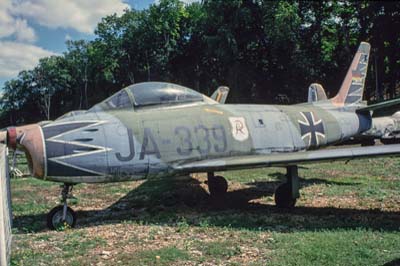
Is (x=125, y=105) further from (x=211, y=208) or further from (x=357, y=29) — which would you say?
(x=357, y=29)

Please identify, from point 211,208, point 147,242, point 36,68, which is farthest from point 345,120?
point 36,68

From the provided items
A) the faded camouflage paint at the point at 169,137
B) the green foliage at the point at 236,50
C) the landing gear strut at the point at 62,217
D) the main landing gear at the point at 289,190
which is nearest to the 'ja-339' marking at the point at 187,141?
the faded camouflage paint at the point at 169,137

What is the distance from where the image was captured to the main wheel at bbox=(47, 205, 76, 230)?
731cm

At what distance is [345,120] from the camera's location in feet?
39.0

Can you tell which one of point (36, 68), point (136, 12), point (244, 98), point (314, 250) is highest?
point (136, 12)

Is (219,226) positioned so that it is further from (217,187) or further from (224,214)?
(217,187)

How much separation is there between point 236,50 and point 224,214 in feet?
109

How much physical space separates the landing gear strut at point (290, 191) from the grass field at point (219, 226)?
0.89 feet

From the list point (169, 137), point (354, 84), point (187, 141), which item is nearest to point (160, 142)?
point (169, 137)

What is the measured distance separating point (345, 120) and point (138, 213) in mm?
7108

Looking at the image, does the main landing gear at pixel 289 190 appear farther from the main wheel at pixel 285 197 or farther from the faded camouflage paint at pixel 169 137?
the faded camouflage paint at pixel 169 137

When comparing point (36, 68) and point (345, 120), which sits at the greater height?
point (36, 68)

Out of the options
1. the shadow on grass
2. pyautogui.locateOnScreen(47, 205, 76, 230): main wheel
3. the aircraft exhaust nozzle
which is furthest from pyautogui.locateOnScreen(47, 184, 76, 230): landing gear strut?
the aircraft exhaust nozzle

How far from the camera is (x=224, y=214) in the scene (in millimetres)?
8258
